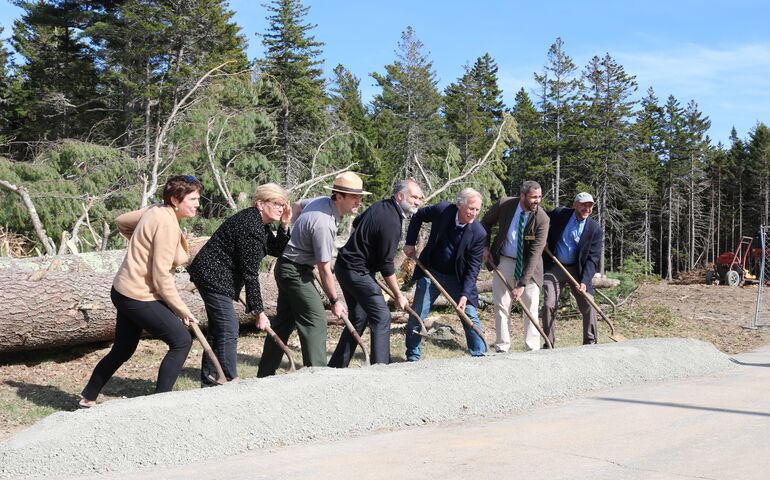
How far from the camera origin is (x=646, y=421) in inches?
209

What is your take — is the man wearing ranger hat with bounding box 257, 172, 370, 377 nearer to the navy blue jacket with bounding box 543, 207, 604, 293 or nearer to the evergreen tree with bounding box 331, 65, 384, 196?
the navy blue jacket with bounding box 543, 207, 604, 293

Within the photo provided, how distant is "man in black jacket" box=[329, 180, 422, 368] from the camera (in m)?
6.48

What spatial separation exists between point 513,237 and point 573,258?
A: 78 cm

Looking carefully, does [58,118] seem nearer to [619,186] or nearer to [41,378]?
[41,378]

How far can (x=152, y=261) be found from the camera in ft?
17.4

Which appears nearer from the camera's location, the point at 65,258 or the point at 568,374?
the point at 568,374

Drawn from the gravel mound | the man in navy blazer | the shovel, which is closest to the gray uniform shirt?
the gravel mound

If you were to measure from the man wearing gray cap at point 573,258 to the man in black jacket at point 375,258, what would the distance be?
93.8 inches

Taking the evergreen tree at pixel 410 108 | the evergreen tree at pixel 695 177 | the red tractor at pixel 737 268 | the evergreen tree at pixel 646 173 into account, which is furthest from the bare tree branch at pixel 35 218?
the evergreen tree at pixel 695 177

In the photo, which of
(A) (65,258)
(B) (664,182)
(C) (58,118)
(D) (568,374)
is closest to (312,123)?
(C) (58,118)

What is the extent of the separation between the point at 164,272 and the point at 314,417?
1.39 m

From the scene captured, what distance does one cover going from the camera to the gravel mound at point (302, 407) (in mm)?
4176

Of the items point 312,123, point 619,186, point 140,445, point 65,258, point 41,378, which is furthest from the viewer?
point 619,186

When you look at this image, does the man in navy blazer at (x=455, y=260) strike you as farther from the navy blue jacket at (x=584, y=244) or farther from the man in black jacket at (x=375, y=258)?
the navy blue jacket at (x=584, y=244)
